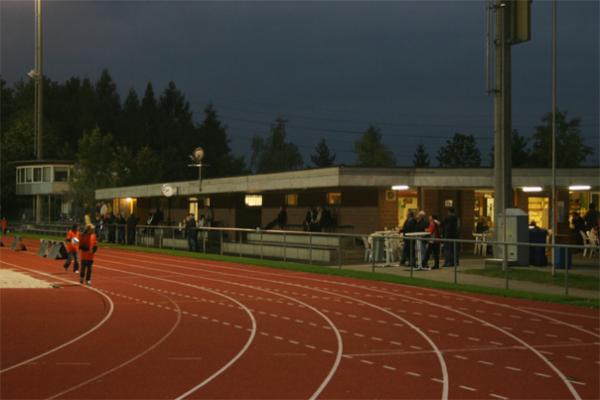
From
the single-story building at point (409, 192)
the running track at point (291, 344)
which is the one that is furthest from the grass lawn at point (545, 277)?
the single-story building at point (409, 192)

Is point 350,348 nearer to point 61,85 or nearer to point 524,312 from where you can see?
point 524,312

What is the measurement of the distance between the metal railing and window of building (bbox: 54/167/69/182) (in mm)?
41593

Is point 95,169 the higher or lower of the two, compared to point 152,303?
higher

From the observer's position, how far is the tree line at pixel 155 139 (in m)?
83.3

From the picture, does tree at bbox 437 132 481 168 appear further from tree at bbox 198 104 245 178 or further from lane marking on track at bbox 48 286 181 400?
lane marking on track at bbox 48 286 181 400

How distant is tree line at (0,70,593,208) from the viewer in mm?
83312

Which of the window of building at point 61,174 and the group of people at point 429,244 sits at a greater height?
the window of building at point 61,174

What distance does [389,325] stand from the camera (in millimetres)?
13633

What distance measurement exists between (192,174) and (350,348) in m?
97.7

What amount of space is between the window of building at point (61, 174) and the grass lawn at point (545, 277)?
61522mm

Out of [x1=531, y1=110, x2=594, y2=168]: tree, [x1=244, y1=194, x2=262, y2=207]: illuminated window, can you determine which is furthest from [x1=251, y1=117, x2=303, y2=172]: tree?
[x1=244, y1=194, x2=262, y2=207]: illuminated window

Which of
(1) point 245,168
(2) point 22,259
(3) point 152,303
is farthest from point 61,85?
(3) point 152,303

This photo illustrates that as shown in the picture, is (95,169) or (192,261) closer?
(192,261)

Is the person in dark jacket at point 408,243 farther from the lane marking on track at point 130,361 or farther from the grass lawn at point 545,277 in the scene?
the lane marking on track at point 130,361
